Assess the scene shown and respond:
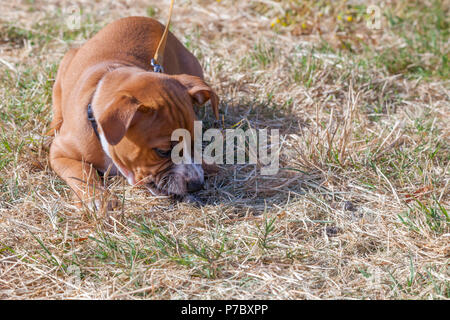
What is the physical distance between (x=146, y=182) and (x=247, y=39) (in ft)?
11.7

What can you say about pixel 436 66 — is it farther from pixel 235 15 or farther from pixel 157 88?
pixel 157 88

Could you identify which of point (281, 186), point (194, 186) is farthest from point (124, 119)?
point (281, 186)

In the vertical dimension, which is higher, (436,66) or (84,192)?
(436,66)

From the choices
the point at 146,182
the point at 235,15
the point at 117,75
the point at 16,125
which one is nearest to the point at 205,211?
the point at 146,182

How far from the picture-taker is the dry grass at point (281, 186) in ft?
11.2

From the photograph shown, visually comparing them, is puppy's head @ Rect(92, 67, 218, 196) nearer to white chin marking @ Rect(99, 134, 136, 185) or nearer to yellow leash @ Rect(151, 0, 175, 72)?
white chin marking @ Rect(99, 134, 136, 185)

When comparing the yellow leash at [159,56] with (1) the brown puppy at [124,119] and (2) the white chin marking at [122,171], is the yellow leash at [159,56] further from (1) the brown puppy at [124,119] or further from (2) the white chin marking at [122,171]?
(2) the white chin marking at [122,171]

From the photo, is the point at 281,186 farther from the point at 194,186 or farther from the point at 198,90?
the point at 198,90

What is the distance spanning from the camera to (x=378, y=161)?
471 centimetres

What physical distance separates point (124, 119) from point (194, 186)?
31.9 inches

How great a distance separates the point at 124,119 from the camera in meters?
3.67

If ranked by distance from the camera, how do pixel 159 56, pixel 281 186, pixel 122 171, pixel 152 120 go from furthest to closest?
pixel 159 56
pixel 281 186
pixel 122 171
pixel 152 120

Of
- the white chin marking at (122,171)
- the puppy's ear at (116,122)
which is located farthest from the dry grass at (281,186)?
the puppy's ear at (116,122)
